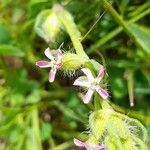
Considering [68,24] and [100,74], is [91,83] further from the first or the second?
[68,24]

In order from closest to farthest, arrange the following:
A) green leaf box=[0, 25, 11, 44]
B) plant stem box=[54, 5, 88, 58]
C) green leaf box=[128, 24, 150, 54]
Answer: plant stem box=[54, 5, 88, 58], green leaf box=[128, 24, 150, 54], green leaf box=[0, 25, 11, 44]

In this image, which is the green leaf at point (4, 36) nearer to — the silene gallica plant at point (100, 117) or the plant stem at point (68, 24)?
the plant stem at point (68, 24)

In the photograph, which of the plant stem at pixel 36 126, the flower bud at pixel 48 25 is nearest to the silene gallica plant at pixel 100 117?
the flower bud at pixel 48 25

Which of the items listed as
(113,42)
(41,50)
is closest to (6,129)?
(41,50)

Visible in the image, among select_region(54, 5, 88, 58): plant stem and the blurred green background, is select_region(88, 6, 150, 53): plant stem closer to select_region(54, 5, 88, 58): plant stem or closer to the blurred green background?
the blurred green background

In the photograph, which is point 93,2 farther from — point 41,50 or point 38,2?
point 41,50

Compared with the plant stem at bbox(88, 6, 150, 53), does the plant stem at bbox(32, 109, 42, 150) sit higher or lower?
lower

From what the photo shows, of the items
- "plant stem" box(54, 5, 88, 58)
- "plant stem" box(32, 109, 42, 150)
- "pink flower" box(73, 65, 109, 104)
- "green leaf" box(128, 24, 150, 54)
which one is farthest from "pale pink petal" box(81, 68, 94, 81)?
"plant stem" box(32, 109, 42, 150)

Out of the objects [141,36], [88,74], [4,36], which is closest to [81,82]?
[88,74]
